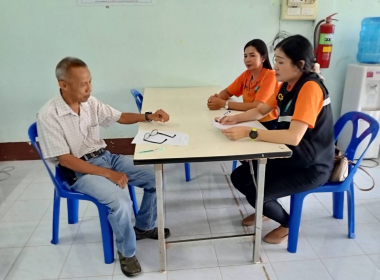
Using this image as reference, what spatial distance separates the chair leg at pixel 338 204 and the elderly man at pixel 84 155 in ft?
4.17

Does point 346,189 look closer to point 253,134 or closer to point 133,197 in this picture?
point 253,134

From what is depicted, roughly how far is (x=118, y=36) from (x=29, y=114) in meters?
1.21

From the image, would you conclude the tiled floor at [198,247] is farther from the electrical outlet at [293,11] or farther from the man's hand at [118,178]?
the electrical outlet at [293,11]

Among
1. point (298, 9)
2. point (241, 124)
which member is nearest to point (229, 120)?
point (241, 124)

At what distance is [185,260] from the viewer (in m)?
1.80

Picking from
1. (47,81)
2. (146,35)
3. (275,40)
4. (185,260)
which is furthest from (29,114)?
(275,40)

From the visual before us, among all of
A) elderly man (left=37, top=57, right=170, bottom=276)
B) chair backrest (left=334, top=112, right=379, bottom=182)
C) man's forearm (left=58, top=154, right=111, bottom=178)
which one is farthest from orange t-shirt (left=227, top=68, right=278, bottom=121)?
man's forearm (left=58, top=154, right=111, bottom=178)

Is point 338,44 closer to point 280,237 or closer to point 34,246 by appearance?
point 280,237

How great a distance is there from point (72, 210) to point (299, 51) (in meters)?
1.74

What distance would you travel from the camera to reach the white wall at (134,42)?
9.43 ft

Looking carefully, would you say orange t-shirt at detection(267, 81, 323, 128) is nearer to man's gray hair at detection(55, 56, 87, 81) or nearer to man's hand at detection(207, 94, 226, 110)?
man's hand at detection(207, 94, 226, 110)

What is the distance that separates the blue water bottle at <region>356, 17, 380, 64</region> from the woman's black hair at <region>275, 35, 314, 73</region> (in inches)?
72.2

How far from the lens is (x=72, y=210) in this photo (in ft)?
6.94

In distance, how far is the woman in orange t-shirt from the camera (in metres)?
2.13
